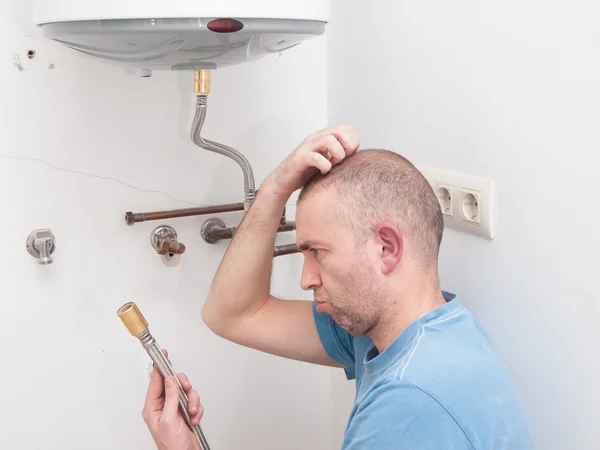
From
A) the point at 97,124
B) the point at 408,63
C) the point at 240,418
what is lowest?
the point at 240,418

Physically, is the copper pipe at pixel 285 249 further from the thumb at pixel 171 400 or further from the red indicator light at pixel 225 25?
the red indicator light at pixel 225 25

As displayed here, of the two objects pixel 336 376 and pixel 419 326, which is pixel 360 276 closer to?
pixel 419 326

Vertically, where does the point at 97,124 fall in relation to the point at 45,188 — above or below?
above

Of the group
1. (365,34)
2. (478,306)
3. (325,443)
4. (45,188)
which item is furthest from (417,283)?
(325,443)

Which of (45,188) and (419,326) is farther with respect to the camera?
(45,188)

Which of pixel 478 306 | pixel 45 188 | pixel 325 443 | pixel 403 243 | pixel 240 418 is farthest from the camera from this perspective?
pixel 325 443

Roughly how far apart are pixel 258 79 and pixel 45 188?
0.49 metres

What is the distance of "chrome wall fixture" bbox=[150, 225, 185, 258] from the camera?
1417mm

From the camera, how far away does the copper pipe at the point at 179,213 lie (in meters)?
1.40

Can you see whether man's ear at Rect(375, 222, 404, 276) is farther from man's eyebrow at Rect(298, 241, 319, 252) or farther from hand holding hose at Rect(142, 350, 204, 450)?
hand holding hose at Rect(142, 350, 204, 450)

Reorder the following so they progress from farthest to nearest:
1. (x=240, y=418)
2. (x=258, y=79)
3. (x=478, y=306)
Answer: (x=240, y=418)
(x=258, y=79)
(x=478, y=306)

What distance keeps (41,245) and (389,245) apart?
690 mm

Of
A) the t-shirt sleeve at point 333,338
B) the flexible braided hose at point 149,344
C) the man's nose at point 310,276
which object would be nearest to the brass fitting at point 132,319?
the flexible braided hose at point 149,344

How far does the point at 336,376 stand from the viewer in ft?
5.62
